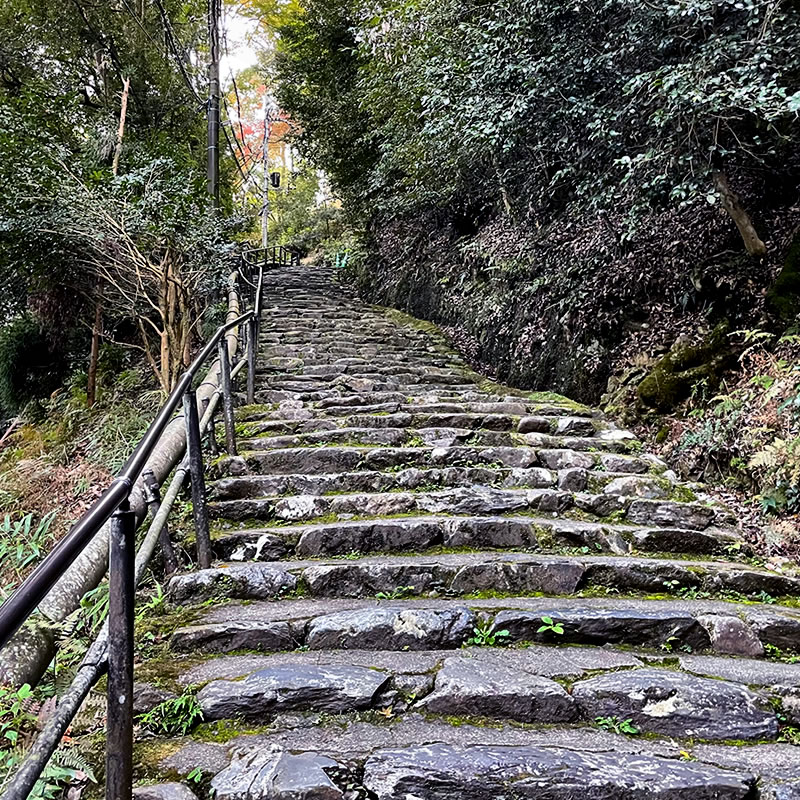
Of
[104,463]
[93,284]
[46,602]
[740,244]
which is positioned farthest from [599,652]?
[93,284]

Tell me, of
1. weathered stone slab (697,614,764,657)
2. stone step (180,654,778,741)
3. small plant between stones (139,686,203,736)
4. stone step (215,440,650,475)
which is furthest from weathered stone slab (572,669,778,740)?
stone step (215,440,650,475)

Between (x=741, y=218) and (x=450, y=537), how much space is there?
324cm

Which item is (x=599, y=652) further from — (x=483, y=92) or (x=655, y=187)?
(x=483, y=92)

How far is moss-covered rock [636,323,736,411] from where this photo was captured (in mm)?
4047

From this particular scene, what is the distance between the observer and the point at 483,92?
5.05 meters

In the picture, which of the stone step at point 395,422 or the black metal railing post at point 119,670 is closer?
the black metal railing post at point 119,670

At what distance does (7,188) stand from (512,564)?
554cm

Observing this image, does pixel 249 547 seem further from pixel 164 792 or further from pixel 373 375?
pixel 373 375

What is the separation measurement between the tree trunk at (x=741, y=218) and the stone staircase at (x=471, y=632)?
1.69 m

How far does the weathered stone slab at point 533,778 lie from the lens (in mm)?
1524

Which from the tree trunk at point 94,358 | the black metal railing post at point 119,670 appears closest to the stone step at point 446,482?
the black metal railing post at point 119,670

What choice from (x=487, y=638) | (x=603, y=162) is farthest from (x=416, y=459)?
(x=603, y=162)

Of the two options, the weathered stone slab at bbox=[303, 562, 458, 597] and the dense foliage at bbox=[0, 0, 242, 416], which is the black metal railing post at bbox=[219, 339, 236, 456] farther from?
the dense foliage at bbox=[0, 0, 242, 416]

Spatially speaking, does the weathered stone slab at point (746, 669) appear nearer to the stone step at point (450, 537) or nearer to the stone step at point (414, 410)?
the stone step at point (450, 537)
